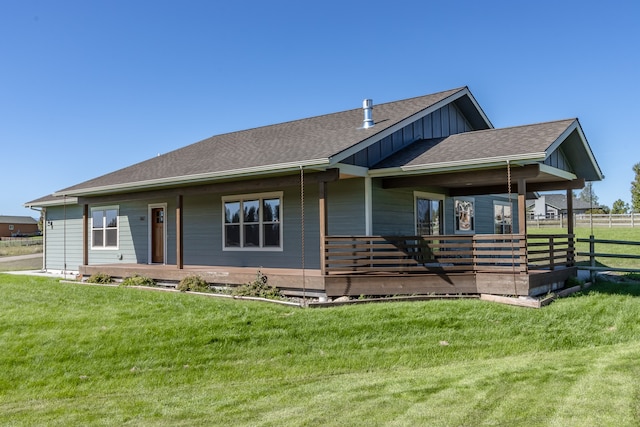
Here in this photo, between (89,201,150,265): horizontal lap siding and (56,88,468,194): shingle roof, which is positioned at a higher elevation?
(56,88,468,194): shingle roof

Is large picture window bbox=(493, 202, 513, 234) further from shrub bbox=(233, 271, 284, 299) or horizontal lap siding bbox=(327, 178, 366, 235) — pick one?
shrub bbox=(233, 271, 284, 299)

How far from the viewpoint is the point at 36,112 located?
19109 millimetres

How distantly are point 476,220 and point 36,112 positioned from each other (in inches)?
648

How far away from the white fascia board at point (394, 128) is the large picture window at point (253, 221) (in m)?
2.90

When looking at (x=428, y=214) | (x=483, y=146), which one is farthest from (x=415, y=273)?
(x=428, y=214)

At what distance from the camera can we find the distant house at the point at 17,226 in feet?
231

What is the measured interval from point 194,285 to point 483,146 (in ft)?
23.4

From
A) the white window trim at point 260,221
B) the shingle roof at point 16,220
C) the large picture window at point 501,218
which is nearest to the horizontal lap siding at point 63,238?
the white window trim at point 260,221

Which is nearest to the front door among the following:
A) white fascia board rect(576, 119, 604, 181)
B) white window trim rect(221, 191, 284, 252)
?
white window trim rect(221, 191, 284, 252)

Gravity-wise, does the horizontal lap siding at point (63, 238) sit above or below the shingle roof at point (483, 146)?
below

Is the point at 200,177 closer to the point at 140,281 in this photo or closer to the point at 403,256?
the point at 140,281

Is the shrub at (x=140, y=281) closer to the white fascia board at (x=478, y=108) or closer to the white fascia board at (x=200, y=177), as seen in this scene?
the white fascia board at (x=200, y=177)

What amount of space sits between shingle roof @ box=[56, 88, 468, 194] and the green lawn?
3379mm

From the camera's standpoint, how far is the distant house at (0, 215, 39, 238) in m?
70.5
